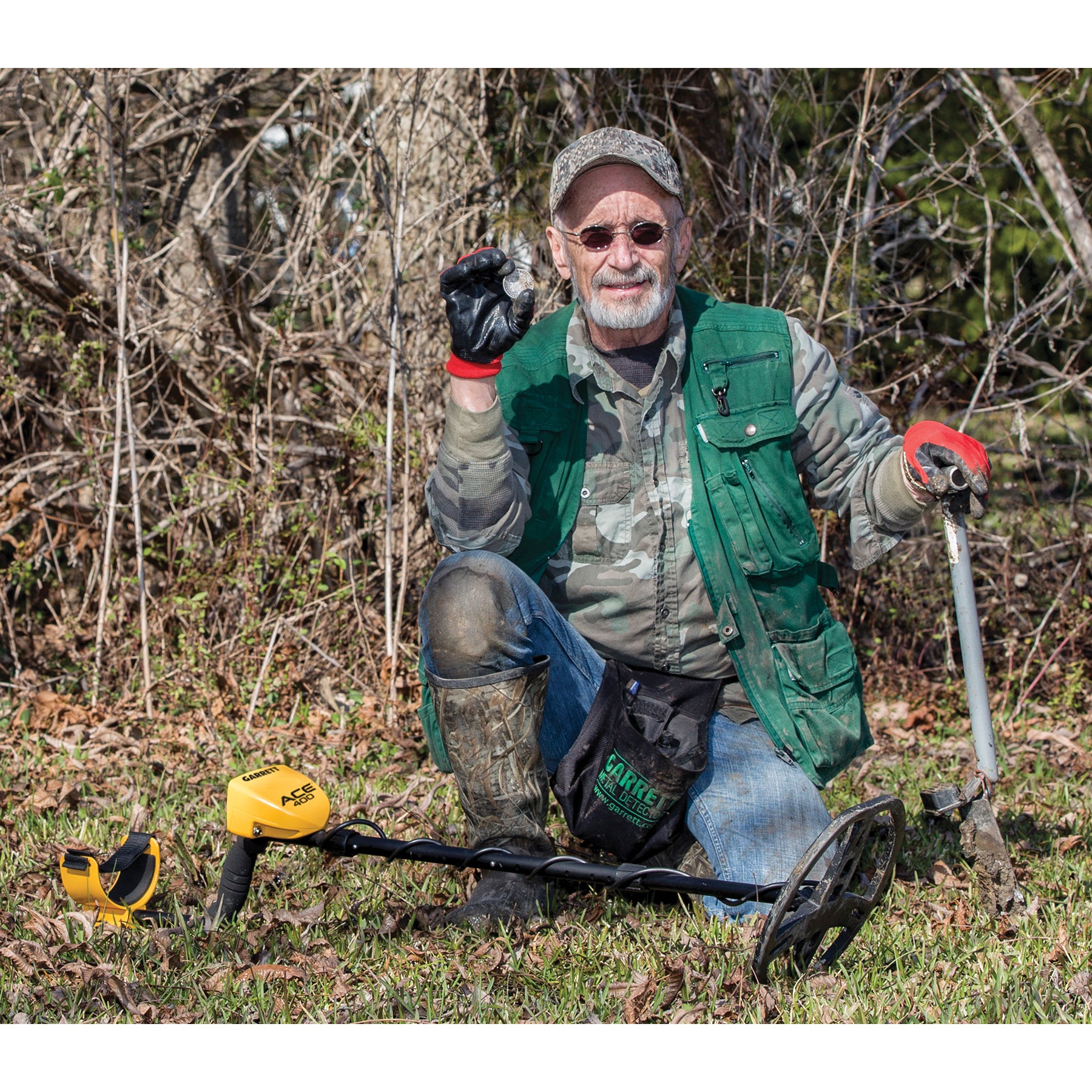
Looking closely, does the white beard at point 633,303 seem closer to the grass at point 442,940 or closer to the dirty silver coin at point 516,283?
the dirty silver coin at point 516,283

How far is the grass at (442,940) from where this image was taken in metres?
2.56

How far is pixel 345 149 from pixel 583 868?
3.55 meters

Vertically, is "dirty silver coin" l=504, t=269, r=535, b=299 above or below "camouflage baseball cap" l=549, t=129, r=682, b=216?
below

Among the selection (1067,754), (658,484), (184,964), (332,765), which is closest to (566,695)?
(658,484)

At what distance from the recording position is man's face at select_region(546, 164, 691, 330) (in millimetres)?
3357

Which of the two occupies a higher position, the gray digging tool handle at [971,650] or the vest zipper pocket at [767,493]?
the vest zipper pocket at [767,493]

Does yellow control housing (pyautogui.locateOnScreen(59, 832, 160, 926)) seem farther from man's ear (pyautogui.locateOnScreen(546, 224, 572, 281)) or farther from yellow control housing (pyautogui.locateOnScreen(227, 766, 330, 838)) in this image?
man's ear (pyautogui.locateOnScreen(546, 224, 572, 281))

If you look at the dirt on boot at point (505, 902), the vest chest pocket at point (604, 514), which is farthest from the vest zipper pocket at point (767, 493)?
the dirt on boot at point (505, 902)

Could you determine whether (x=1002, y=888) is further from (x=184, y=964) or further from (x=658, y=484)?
(x=184, y=964)

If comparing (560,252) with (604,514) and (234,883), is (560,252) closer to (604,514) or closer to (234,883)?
(604,514)

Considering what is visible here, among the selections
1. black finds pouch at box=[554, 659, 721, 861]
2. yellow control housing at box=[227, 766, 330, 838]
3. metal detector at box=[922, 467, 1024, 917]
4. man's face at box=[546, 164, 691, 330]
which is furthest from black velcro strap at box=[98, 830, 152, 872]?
metal detector at box=[922, 467, 1024, 917]

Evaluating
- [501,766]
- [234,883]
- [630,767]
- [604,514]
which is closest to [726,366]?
[604,514]

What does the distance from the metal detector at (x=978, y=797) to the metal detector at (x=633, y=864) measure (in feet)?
0.81

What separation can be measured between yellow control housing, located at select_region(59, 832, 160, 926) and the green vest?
0.82 m
